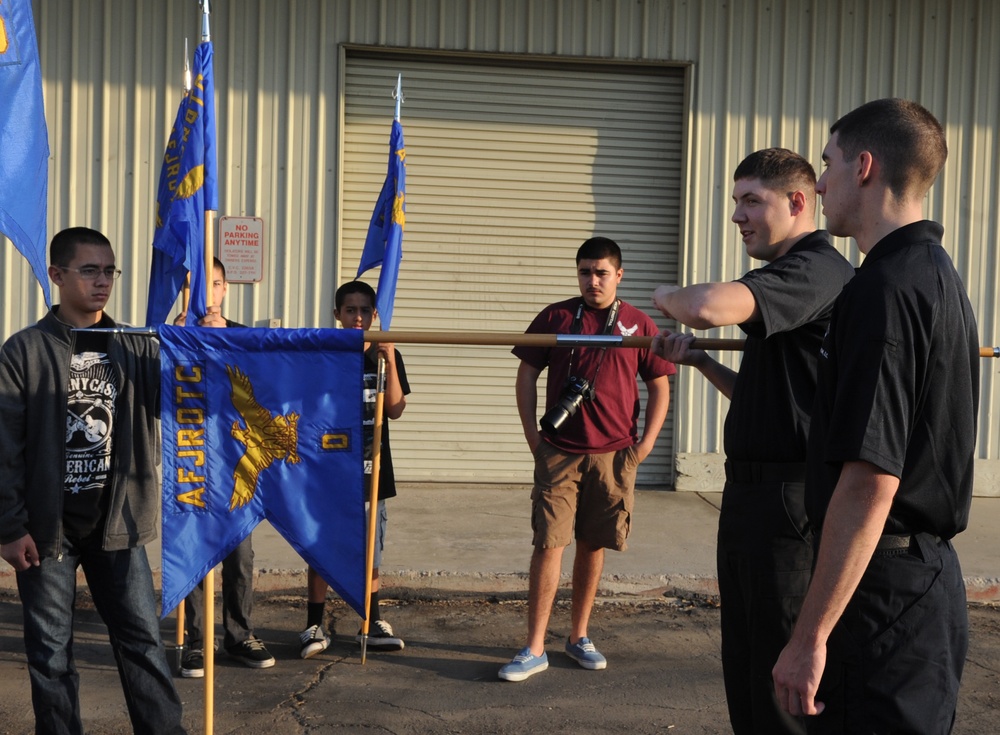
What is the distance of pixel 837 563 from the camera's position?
2.31 metres

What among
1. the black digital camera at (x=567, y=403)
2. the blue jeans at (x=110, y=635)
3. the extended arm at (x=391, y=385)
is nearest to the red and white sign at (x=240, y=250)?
the extended arm at (x=391, y=385)

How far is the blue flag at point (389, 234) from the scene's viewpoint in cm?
587

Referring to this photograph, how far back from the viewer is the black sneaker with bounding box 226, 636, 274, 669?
208 inches

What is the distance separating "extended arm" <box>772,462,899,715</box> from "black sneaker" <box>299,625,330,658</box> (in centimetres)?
→ 348

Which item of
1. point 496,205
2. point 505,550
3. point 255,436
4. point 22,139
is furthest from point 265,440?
point 496,205

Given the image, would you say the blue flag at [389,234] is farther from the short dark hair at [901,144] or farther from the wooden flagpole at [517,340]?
the short dark hair at [901,144]

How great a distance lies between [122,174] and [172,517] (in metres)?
6.07

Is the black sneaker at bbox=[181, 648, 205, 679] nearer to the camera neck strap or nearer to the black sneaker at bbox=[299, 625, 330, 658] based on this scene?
the black sneaker at bbox=[299, 625, 330, 658]

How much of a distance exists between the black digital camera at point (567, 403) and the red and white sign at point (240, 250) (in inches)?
173

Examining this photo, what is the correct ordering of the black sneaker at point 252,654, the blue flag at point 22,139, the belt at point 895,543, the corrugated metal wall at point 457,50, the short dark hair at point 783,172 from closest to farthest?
the belt at point 895,543 → the blue flag at point 22,139 → the short dark hair at point 783,172 → the black sneaker at point 252,654 → the corrugated metal wall at point 457,50

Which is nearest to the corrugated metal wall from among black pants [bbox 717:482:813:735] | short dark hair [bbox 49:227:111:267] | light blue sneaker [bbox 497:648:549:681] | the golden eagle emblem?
light blue sneaker [bbox 497:648:549:681]

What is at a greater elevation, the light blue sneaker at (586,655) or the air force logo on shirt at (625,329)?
the air force logo on shirt at (625,329)

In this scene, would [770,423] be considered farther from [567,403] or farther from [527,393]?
[527,393]

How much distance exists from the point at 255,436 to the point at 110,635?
0.87 m
